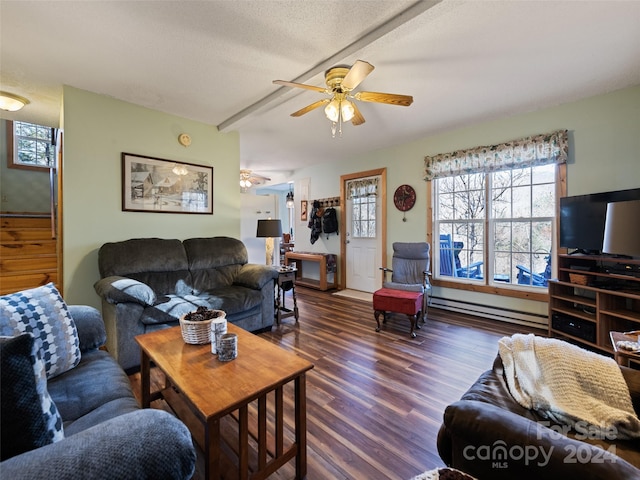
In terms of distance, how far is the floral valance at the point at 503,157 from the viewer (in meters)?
2.96

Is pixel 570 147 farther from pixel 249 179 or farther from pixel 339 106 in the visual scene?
pixel 249 179

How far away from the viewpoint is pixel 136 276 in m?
2.73

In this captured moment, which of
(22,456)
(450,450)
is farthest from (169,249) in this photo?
(450,450)

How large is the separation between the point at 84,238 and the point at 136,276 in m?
0.63

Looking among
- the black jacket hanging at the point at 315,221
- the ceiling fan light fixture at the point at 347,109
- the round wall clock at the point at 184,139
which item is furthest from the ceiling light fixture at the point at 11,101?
the black jacket hanging at the point at 315,221

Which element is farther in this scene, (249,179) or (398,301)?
(249,179)

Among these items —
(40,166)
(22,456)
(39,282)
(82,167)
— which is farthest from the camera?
(40,166)

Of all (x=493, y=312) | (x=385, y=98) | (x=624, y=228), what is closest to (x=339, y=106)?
(x=385, y=98)

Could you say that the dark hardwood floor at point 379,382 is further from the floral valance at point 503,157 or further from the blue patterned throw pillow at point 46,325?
the floral valance at point 503,157

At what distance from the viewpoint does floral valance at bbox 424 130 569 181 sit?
2959mm

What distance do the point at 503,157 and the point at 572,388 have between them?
2987 millimetres

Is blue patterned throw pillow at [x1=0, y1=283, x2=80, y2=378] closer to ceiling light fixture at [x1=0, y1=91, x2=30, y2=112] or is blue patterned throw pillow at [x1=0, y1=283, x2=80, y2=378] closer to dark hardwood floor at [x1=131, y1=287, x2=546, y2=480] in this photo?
dark hardwood floor at [x1=131, y1=287, x2=546, y2=480]

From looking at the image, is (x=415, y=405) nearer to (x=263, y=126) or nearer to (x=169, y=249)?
(x=169, y=249)

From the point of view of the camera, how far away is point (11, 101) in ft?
8.81
